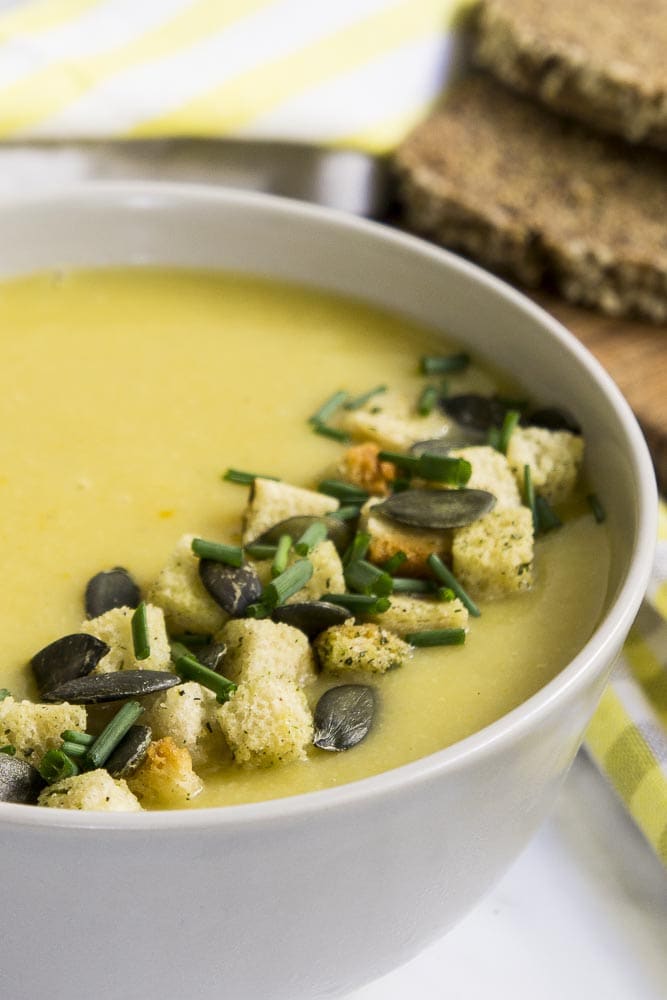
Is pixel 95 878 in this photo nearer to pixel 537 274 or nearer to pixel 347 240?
pixel 347 240

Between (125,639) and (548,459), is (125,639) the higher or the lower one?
the lower one

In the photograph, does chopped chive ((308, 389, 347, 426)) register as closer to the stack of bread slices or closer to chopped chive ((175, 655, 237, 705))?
chopped chive ((175, 655, 237, 705))

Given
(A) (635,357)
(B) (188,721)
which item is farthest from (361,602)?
(A) (635,357)

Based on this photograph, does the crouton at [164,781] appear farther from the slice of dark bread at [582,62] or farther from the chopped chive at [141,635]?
the slice of dark bread at [582,62]

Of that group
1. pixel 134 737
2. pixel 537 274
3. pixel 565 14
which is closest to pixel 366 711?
pixel 134 737

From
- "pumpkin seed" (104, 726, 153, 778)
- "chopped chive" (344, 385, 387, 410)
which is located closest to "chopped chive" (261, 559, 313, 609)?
"pumpkin seed" (104, 726, 153, 778)

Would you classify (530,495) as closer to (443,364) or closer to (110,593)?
(443,364)

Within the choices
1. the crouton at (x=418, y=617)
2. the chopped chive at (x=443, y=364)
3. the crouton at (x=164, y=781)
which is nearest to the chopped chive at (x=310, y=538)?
the crouton at (x=418, y=617)

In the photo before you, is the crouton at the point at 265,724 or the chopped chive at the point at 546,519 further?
the chopped chive at the point at 546,519
